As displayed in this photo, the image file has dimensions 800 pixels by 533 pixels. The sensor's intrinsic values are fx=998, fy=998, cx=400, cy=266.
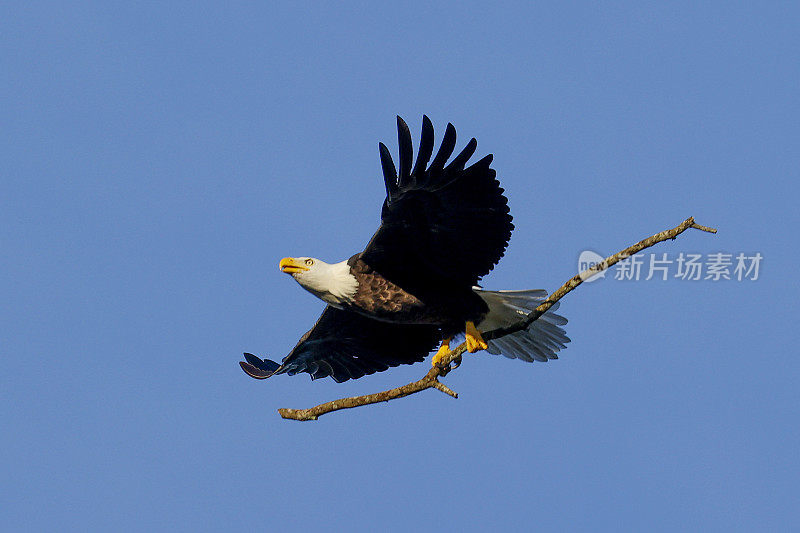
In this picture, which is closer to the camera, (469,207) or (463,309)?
(469,207)

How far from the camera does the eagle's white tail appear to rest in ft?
25.3

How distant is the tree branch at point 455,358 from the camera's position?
5422 mm

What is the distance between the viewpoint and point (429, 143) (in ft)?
20.7

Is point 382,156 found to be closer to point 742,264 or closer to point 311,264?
point 311,264

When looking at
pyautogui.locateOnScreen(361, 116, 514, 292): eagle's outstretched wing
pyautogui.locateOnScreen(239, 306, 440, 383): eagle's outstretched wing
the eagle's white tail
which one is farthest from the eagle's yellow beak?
the eagle's white tail

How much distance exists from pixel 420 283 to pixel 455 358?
34.1 inches

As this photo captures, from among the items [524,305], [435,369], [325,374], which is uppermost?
[524,305]

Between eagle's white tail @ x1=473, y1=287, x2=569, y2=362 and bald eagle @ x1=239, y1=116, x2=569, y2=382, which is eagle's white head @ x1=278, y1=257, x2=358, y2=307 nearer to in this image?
bald eagle @ x1=239, y1=116, x2=569, y2=382

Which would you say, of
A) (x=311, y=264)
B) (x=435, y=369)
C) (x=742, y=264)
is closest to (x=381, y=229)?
(x=311, y=264)

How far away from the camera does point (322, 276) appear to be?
23.2 ft

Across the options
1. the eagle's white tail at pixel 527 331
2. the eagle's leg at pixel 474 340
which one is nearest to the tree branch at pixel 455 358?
the eagle's leg at pixel 474 340

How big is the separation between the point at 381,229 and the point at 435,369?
1147 millimetres

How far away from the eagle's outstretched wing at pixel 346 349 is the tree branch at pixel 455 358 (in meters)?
1.29

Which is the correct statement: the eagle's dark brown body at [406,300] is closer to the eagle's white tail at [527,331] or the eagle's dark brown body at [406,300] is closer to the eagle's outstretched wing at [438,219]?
the eagle's outstretched wing at [438,219]
